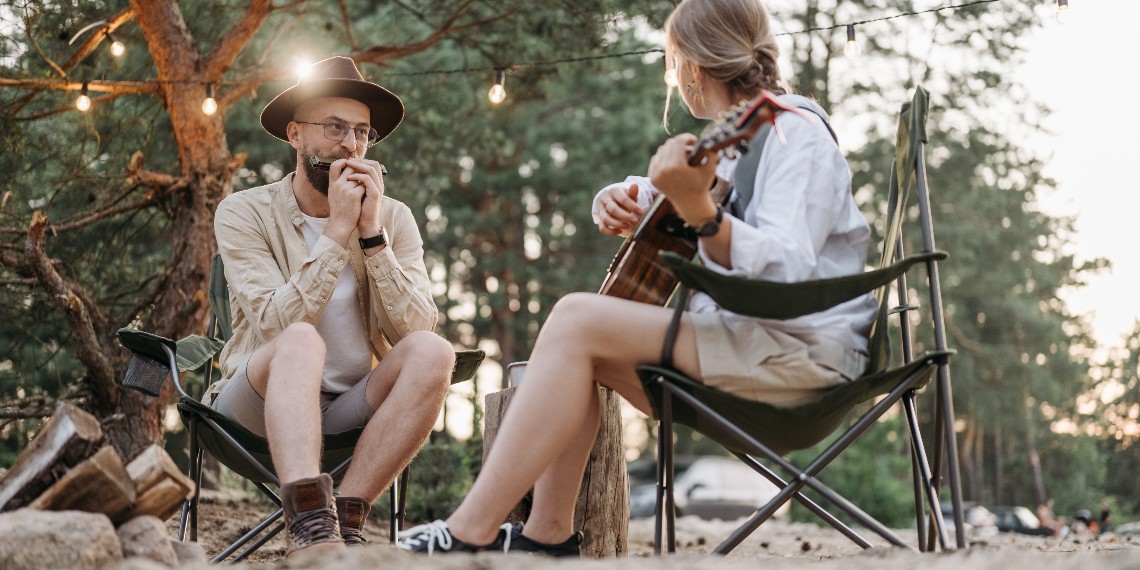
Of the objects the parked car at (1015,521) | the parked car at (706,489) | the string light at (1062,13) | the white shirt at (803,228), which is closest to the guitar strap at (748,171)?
the white shirt at (803,228)

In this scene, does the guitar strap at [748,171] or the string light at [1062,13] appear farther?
the string light at [1062,13]

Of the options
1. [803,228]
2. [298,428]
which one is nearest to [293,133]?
[298,428]

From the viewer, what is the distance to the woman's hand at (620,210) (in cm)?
233

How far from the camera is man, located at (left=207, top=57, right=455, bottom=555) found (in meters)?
2.31

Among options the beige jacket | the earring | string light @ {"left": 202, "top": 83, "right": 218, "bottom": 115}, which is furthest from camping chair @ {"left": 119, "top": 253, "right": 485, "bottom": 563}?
string light @ {"left": 202, "top": 83, "right": 218, "bottom": 115}

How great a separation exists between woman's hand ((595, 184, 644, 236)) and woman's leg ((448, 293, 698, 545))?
35cm

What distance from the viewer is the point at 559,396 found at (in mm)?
1931

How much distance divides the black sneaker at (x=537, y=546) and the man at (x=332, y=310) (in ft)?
1.29

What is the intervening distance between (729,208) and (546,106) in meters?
12.6

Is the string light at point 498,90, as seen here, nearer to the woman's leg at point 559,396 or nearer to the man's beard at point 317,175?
the man's beard at point 317,175

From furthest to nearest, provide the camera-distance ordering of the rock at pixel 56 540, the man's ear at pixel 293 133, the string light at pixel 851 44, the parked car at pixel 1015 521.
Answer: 1. the parked car at pixel 1015 521
2. the string light at pixel 851 44
3. the man's ear at pixel 293 133
4. the rock at pixel 56 540

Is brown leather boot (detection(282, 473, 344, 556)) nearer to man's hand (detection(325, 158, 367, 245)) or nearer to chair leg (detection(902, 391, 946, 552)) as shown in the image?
man's hand (detection(325, 158, 367, 245))

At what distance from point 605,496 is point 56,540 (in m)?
1.60

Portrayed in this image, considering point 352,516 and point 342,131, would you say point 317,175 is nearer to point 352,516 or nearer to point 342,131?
point 342,131
